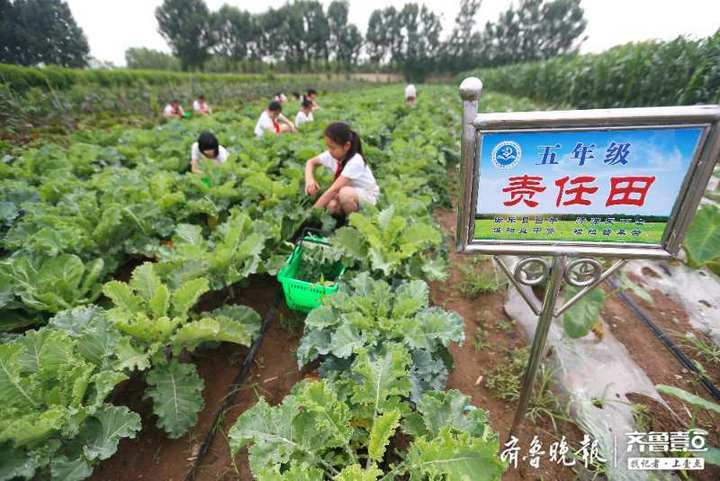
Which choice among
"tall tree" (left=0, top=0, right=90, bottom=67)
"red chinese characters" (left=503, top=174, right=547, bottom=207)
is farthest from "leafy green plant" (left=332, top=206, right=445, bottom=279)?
"tall tree" (left=0, top=0, right=90, bottom=67)

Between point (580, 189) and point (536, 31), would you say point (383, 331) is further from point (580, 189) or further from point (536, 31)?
point (536, 31)

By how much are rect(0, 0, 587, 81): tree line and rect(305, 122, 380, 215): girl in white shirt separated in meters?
44.8

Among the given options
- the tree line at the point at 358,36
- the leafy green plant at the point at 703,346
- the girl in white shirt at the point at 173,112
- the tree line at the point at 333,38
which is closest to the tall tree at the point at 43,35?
the tree line at the point at 333,38

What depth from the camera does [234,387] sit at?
2500mm

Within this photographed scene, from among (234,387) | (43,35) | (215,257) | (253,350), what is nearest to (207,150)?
(215,257)

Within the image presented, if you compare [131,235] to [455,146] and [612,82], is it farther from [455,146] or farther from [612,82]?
[612,82]

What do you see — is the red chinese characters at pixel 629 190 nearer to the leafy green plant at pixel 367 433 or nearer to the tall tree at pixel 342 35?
the leafy green plant at pixel 367 433

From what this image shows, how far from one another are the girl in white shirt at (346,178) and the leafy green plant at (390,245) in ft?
2.77

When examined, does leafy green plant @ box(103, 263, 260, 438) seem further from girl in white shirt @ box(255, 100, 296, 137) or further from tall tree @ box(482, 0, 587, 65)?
tall tree @ box(482, 0, 587, 65)

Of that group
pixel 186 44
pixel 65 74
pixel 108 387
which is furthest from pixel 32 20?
pixel 108 387

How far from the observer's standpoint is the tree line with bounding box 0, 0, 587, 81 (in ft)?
153

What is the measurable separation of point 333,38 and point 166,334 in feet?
216

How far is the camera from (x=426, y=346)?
1974 millimetres

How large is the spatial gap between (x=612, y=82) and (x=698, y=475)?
1201 centimetres
